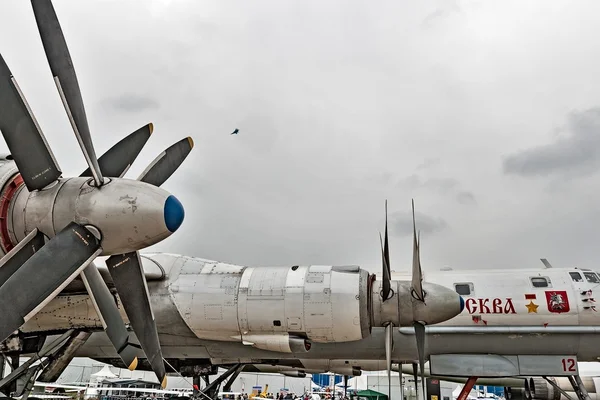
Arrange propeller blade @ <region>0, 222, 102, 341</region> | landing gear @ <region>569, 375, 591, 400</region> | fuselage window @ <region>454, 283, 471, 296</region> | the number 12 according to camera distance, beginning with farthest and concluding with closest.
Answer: fuselage window @ <region>454, 283, 471, 296</region> → landing gear @ <region>569, 375, 591, 400</region> → the number 12 → propeller blade @ <region>0, 222, 102, 341</region>

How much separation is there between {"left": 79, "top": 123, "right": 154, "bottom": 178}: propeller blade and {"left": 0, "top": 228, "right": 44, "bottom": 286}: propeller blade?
145cm

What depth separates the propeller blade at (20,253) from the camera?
622 cm

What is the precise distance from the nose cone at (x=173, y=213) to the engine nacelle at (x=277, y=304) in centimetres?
481

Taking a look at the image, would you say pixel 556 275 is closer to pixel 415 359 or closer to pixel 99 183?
pixel 415 359

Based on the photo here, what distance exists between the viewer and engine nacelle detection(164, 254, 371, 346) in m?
10.5

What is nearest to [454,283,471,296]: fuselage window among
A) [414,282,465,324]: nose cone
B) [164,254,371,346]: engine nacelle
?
[414,282,465,324]: nose cone

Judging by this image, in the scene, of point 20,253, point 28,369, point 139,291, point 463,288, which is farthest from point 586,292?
point 28,369

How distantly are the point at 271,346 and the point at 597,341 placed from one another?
8.06 m

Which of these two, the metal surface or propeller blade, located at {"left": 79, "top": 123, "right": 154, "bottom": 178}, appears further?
propeller blade, located at {"left": 79, "top": 123, "right": 154, "bottom": 178}

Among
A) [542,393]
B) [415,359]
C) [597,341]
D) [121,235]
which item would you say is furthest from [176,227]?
[542,393]

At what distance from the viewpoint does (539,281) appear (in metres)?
13.0

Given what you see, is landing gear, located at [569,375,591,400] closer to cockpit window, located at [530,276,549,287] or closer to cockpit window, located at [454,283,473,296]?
cockpit window, located at [530,276,549,287]

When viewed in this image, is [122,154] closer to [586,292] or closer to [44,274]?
[44,274]

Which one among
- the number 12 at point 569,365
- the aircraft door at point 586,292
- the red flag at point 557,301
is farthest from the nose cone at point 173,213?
the aircraft door at point 586,292
